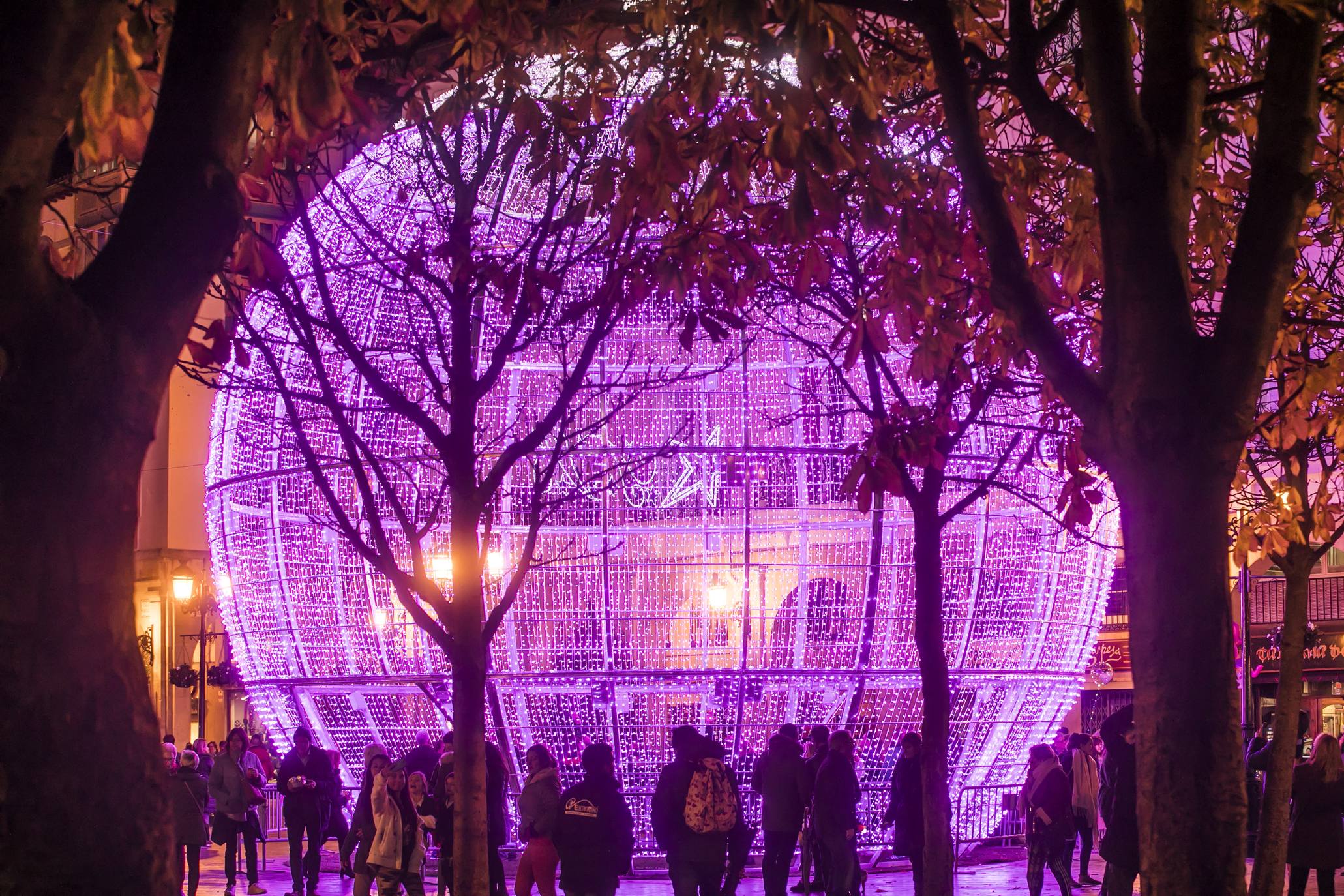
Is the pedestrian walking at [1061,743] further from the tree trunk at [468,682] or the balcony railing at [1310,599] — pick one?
the balcony railing at [1310,599]

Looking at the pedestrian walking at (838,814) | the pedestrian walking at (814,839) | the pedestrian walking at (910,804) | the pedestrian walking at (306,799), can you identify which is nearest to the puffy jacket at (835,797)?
the pedestrian walking at (838,814)

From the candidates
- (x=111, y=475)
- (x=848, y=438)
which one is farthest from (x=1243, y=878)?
(x=848, y=438)

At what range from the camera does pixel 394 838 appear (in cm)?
1235

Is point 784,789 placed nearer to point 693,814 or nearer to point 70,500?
point 693,814

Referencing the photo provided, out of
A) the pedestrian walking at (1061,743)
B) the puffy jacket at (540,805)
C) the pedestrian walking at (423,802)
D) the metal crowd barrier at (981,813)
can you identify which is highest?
the puffy jacket at (540,805)

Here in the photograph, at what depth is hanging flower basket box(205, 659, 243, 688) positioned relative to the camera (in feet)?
117

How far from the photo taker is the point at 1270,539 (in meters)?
12.0

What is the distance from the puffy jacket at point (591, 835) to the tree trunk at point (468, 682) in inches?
29.9

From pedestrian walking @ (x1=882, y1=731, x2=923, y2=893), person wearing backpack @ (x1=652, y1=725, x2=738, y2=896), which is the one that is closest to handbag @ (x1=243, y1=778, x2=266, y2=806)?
person wearing backpack @ (x1=652, y1=725, x2=738, y2=896)

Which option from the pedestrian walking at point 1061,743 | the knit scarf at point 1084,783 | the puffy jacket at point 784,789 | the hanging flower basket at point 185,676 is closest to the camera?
the puffy jacket at point 784,789

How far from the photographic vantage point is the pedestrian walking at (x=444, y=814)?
13.4 meters

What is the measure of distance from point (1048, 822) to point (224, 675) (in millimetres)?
26329

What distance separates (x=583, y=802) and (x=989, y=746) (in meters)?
7.33

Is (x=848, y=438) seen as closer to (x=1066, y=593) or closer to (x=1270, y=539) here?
(x=1066, y=593)
